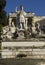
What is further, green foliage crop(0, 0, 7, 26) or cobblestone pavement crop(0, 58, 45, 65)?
green foliage crop(0, 0, 7, 26)

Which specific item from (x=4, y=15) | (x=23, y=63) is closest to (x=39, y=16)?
(x=4, y=15)

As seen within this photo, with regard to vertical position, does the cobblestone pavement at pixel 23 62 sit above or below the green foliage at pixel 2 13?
below

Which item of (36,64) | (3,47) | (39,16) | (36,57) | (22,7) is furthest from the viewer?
(39,16)

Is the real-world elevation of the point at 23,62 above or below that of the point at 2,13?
below

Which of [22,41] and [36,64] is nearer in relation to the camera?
[36,64]

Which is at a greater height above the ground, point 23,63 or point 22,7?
point 22,7

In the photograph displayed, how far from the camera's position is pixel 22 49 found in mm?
25578

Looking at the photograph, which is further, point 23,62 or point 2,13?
point 2,13

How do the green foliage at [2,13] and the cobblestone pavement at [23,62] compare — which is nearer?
the cobblestone pavement at [23,62]

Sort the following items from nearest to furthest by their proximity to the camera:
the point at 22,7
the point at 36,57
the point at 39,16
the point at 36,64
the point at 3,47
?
the point at 36,64 → the point at 36,57 → the point at 3,47 → the point at 22,7 → the point at 39,16

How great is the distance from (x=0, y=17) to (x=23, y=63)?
1123 inches

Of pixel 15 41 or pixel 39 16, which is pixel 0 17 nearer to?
pixel 39 16

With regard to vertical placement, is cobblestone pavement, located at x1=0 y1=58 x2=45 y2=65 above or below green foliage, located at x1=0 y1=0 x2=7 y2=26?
below

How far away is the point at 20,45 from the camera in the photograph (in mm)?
27141
